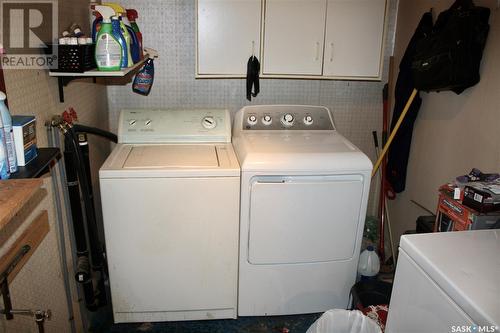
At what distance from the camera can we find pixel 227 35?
107 inches

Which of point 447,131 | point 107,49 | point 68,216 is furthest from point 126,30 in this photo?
point 447,131

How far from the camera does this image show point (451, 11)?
225 centimetres

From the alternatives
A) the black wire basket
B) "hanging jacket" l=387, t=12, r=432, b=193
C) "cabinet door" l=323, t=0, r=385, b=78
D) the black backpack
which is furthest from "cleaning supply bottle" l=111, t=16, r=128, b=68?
"hanging jacket" l=387, t=12, r=432, b=193

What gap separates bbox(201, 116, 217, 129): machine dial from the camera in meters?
2.56

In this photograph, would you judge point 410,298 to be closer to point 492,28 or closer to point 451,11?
point 492,28

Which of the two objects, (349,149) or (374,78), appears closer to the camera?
(349,149)

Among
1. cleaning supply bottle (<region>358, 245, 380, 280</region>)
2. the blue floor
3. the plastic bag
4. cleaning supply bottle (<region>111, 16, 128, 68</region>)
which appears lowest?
the blue floor

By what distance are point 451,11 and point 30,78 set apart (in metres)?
2.21

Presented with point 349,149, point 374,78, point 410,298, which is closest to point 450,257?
point 410,298

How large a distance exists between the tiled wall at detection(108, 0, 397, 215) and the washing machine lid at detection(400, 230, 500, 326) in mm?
1822

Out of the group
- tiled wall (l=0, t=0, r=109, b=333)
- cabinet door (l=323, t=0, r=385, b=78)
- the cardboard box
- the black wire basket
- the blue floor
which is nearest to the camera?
the cardboard box

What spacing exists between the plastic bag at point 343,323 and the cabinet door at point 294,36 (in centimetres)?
168

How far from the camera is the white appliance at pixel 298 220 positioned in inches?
83.6

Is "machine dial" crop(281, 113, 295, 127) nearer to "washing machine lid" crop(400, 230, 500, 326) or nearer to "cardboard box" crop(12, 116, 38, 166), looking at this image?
"washing machine lid" crop(400, 230, 500, 326)
